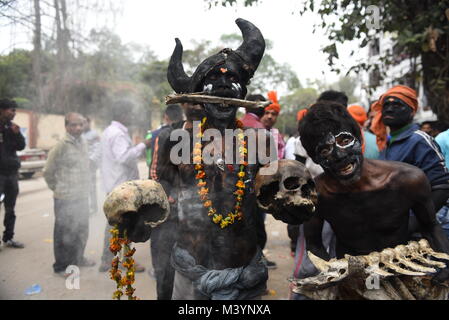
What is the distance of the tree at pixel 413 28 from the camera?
4230 mm

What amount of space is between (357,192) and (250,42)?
1.05 metres

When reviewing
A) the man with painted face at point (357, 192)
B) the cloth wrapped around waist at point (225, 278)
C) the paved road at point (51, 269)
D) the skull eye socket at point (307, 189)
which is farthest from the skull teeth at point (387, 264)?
the paved road at point (51, 269)

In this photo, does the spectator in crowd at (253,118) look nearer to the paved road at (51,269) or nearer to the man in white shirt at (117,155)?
the man in white shirt at (117,155)

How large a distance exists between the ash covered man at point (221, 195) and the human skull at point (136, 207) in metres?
0.31

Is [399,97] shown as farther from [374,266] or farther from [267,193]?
[267,193]

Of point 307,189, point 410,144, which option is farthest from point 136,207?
point 410,144

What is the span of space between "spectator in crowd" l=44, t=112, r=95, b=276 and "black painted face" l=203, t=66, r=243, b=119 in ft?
9.49

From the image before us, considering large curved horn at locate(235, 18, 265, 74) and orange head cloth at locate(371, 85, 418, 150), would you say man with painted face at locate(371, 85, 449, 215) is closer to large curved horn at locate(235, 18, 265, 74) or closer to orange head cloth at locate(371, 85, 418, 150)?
orange head cloth at locate(371, 85, 418, 150)

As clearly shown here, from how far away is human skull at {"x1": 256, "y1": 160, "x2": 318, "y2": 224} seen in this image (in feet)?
4.92

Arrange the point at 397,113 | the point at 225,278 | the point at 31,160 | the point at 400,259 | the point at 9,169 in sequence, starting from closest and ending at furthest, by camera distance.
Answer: the point at 400,259 < the point at 225,278 < the point at 397,113 < the point at 9,169 < the point at 31,160

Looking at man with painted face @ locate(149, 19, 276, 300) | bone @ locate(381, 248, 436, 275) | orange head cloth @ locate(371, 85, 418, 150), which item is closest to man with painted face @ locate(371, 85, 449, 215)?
orange head cloth @ locate(371, 85, 418, 150)

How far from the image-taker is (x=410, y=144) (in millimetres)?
2562
